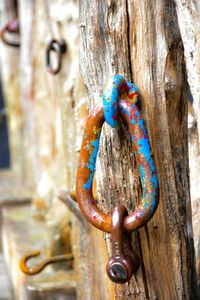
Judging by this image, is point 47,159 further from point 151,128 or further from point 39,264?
point 151,128

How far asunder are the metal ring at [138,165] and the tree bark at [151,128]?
9 centimetres

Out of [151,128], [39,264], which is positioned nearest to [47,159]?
[39,264]

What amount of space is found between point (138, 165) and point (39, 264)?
121 centimetres

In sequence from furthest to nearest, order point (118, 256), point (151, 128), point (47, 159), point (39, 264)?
point (47, 159)
point (39, 264)
point (151, 128)
point (118, 256)

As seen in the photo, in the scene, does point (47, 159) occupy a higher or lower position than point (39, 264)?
higher

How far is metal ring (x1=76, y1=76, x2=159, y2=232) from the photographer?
1.48 meters

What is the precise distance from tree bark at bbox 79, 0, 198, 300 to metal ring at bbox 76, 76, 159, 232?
0.30ft

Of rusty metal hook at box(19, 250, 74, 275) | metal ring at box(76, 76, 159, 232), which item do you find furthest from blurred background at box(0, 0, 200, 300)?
metal ring at box(76, 76, 159, 232)

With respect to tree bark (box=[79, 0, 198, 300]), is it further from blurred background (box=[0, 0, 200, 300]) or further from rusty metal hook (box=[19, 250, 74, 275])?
rusty metal hook (box=[19, 250, 74, 275])

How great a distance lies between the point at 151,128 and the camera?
161 cm

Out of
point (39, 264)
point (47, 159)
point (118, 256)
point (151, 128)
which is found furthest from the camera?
point (47, 159)

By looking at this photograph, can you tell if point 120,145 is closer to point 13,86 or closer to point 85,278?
point 85,278

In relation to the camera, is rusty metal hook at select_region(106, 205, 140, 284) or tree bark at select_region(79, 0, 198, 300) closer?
rusty metal hook at select_region(106, 205, 140, 284)

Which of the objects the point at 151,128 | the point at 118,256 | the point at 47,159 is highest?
the point at 151,128
